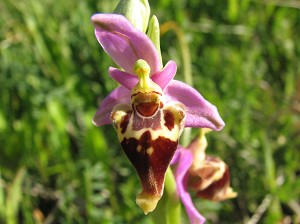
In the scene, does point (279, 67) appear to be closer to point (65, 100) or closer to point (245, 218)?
point (245, 218)

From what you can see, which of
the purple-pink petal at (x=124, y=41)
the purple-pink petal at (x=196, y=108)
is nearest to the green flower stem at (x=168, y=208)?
the purple-pink petal at (x=196, y=108)

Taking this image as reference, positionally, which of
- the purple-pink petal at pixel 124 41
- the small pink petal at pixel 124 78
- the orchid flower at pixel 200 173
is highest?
the purple-pink petal at pixel 124 41

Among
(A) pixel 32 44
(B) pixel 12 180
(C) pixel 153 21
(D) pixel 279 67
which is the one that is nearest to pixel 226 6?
(D) pixel 279 67

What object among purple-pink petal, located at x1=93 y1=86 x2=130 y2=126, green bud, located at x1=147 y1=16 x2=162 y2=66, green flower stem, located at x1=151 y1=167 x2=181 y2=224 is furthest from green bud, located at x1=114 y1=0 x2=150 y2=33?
green flower stem, located at x1=151 y1=167 x2=181 y2=224

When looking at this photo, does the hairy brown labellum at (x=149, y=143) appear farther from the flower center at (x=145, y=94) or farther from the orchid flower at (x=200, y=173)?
the orchid flower at (x=200, y=173)

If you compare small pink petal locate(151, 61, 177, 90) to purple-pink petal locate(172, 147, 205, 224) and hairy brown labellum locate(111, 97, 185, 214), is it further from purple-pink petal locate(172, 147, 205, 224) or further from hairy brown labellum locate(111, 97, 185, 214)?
purple-pink petal locate(172, 147, 205, 224)

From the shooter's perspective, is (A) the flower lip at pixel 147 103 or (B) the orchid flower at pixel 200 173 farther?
(B) the orchid flower at pixel 200 173

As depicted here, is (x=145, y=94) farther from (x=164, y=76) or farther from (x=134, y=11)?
(x=134, y=11)
